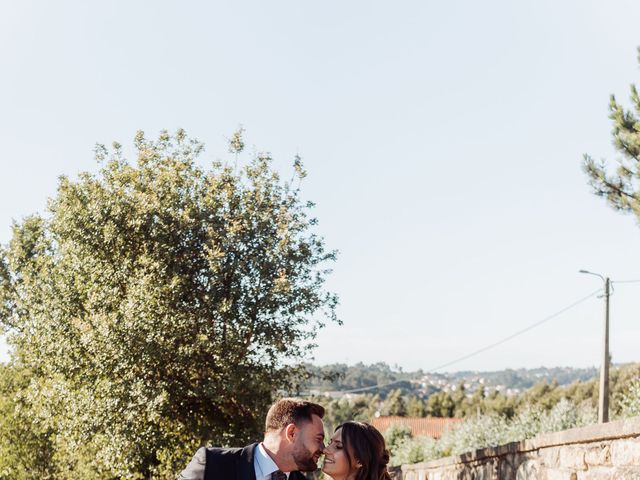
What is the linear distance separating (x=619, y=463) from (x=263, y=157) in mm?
12246

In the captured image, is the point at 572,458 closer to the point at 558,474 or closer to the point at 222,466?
the point at 558,474

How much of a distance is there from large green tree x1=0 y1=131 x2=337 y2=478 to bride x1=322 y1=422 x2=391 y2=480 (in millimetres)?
9905

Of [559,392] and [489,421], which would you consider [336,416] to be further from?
[489,421]

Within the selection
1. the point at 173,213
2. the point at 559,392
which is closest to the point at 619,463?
the point at 173,213

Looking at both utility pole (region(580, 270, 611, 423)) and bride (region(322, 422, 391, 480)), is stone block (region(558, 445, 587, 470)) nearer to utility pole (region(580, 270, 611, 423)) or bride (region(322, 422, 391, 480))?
bride (region(322, 422, 391, 480))

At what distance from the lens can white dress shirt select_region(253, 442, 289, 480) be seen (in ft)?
13.3

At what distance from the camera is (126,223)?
16.2 metres

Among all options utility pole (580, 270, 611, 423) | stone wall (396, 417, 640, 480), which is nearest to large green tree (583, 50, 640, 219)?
stone wall (396, 417, 640, 480)

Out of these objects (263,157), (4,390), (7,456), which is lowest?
(7,456)

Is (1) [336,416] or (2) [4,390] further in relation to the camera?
(1) [336,416]

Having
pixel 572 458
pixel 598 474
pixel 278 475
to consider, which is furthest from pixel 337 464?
pixel 572 458

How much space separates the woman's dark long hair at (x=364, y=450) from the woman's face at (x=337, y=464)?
0.09ft

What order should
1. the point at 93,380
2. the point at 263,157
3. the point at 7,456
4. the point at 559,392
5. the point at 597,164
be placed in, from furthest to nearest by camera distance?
the point at 559,392, the point at 7,456, the point at 263,157, the point at 93,380, the point at 597,164

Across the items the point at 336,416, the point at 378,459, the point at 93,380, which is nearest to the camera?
the point at 378,459
